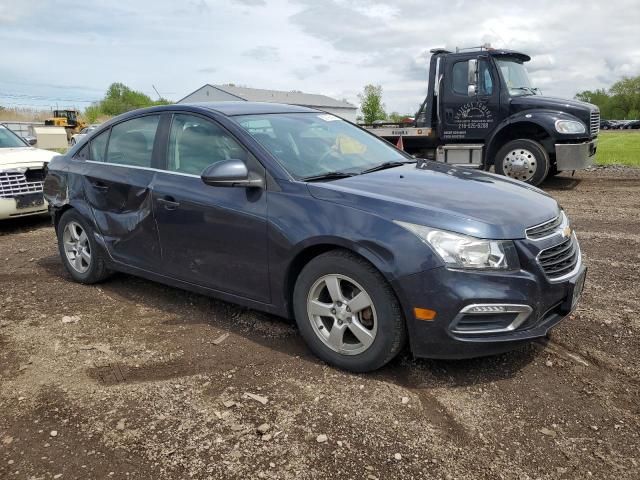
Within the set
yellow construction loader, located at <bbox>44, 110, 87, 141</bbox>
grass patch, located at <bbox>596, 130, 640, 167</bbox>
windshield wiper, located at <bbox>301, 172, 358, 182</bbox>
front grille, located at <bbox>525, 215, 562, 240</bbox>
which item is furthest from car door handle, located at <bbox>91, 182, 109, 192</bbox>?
yellow construction loader, located at <bbox>44, 110, 87, 141</bbox>

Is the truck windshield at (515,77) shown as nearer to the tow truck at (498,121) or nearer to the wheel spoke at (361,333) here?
the tow truck at (498,121)

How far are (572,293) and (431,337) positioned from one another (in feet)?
3.10

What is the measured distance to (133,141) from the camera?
4.79 metres

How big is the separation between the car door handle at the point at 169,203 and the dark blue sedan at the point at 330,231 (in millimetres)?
19

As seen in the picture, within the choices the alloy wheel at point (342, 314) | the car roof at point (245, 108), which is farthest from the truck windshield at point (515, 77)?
the alloy wheel at point (342, 314)

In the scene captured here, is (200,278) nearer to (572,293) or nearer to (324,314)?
(324,314)

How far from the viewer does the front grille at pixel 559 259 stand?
323 cm

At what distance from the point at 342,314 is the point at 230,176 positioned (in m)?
1.16

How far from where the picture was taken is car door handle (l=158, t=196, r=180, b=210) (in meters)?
4.18

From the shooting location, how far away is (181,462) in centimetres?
266

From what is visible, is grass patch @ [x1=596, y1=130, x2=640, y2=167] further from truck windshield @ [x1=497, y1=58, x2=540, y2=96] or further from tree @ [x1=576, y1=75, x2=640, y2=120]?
tree @ [x1=576, y1=75, x2=640, y2=120]

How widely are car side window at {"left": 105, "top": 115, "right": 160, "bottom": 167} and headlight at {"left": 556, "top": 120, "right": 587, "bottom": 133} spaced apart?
7868mm

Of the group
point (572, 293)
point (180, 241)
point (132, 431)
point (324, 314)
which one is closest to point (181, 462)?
point (132, 431)

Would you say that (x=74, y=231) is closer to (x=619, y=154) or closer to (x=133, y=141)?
(x=133, y=141)
